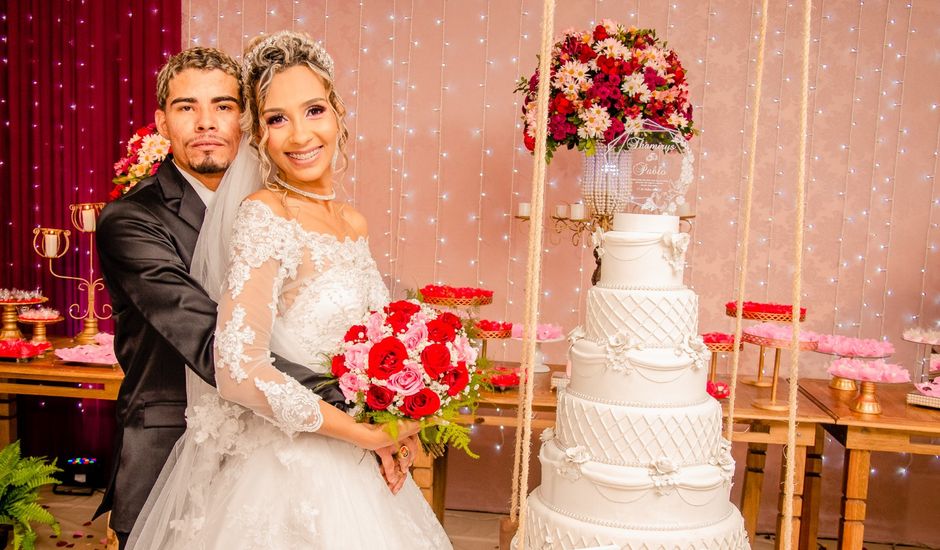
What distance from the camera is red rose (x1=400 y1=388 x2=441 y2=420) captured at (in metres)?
1.82

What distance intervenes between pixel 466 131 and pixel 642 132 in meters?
1.48

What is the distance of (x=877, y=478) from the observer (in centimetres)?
455

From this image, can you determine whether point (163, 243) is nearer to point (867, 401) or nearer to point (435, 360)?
point (435, 360)

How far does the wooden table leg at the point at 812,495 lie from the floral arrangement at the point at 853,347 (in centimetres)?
43

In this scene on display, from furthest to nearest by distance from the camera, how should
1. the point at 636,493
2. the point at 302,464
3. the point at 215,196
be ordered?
1. the point at 636,493
2. the point at 215,196
3. the point at 302,464

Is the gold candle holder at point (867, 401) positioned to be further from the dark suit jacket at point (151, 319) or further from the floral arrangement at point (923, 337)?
the dark suit jacket at point (151, 319)

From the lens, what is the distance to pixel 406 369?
1816mm

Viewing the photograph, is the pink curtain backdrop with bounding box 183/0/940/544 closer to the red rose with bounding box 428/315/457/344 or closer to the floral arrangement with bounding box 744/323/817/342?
the floral arrangement with bounding box 744/323/817/342

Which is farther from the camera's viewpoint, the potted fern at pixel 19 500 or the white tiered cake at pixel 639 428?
the potted fern at pixel 19 500

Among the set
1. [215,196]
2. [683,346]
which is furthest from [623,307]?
[215,196]

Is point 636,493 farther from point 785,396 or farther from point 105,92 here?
point 105,92

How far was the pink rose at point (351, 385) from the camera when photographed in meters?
1.82

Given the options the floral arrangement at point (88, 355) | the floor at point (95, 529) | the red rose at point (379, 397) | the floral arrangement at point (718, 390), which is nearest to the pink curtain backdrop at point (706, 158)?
the floor at point (95, 529)

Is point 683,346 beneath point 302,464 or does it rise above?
above
